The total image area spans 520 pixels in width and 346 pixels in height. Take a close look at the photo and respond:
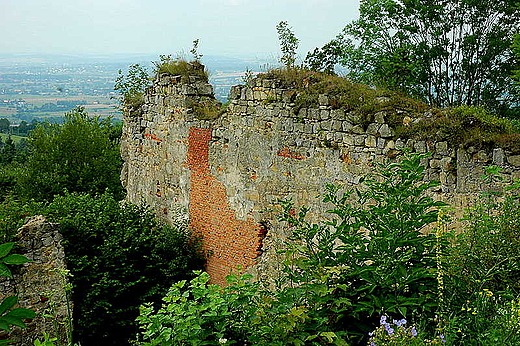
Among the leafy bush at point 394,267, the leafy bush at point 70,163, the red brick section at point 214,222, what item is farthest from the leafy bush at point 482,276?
the leafy bush at point 70,163

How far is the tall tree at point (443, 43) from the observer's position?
75.5 ft

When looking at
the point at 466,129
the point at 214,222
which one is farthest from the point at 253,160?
the point at 466,129

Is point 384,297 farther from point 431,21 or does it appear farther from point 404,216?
point 431,21

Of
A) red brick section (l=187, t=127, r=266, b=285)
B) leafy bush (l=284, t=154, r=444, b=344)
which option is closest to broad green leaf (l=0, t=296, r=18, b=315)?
leafy bush (l=284, t=154, r=444, b=344)

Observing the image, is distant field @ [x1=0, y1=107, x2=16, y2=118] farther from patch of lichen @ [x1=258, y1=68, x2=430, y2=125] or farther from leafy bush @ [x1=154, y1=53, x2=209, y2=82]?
patch of lichen @ [x1=258, y1=68, x2=430, y2=125]

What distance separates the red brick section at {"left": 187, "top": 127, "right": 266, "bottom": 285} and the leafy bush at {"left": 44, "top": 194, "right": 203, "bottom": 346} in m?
0.40

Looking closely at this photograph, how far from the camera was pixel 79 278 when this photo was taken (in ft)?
28.0

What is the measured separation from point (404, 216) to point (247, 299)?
153 centimetres

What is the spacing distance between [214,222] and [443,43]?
61.1ft

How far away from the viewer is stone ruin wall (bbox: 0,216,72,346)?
7238 mm

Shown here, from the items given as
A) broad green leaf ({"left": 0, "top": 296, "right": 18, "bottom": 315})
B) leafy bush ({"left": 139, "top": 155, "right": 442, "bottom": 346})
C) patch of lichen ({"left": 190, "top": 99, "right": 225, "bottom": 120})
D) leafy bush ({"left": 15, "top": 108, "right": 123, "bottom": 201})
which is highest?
patch of lichen ({"left": 190, "top": 99, "right": 225, "bottom": 120})

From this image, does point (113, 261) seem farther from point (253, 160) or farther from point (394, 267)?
point (394, 267)

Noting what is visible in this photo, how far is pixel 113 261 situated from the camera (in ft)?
30.0

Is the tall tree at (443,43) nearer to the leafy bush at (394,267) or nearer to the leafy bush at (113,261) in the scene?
the leafy bush at (113,261)
